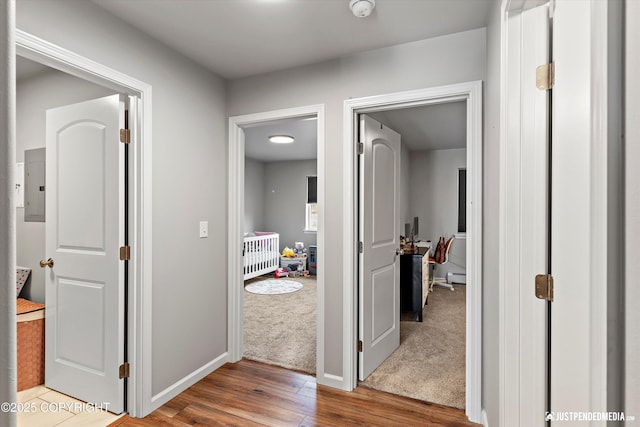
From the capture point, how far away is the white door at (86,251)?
2.05m

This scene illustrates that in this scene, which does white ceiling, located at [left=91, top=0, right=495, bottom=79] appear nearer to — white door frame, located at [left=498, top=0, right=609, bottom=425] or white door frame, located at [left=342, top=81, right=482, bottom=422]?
white door frame, located at [left=342, top=81, right=482, bottom=422]

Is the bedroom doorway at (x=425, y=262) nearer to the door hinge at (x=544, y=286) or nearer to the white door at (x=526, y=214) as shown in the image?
the white door at (x=526, y=214)

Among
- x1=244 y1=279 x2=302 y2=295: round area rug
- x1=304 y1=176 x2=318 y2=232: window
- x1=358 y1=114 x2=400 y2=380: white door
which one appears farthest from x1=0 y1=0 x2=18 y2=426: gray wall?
x1=304 y1=176 x2=318 y2=232: window

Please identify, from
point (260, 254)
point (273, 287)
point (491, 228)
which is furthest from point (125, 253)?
point (260, 254)

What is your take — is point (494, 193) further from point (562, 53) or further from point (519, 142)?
point (562, 53)

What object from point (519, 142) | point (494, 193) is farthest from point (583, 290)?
point (494, 193)

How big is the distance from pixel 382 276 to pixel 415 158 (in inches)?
168

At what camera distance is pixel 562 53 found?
1.02 m

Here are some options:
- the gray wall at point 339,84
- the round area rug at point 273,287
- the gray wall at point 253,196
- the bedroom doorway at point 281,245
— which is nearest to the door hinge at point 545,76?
the gray wall at point 339,84

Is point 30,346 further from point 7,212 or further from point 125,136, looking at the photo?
point 7,212

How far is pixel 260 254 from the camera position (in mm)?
6441

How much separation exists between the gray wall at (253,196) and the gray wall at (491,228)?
589 centimetres

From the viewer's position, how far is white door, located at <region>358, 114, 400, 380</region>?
96.4 inches

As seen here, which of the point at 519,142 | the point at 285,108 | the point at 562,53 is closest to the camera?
the point at 562,53
